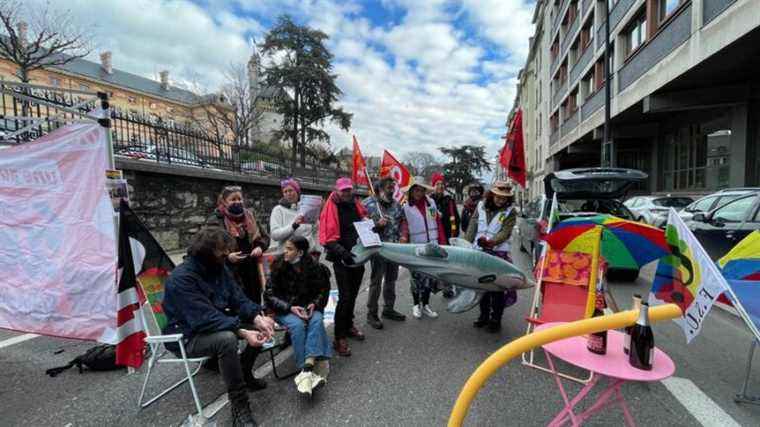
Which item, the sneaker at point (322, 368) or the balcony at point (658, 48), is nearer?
the sneaker at point (322, 368)

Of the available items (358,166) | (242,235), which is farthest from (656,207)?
(242,235)

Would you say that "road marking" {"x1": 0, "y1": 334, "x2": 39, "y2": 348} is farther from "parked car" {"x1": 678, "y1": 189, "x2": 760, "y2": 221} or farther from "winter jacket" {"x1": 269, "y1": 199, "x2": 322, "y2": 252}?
"parked car" {"x1": 678, "y1": 189, "x2": 760, "y2": 221}

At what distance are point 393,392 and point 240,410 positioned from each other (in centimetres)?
112

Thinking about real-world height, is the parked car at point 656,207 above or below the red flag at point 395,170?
below

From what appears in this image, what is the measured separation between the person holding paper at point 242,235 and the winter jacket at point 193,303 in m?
0.81

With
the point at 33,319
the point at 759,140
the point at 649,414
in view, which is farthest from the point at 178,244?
the point at 759,140

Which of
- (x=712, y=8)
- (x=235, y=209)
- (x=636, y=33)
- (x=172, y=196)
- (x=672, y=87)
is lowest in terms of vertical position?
(x=235, y=209)

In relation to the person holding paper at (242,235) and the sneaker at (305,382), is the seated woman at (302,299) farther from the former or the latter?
the person holding paper at (242,235)

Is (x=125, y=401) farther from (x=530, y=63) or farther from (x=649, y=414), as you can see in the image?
(x=530, y=63)

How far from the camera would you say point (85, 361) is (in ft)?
10.6

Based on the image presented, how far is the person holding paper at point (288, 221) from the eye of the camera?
396 centimetres

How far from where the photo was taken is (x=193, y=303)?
8.36 feet

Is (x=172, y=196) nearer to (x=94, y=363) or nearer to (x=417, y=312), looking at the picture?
(x=94, y=363)

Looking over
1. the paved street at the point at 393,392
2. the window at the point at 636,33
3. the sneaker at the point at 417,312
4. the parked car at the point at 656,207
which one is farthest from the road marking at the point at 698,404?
the window at the point at 636,33
